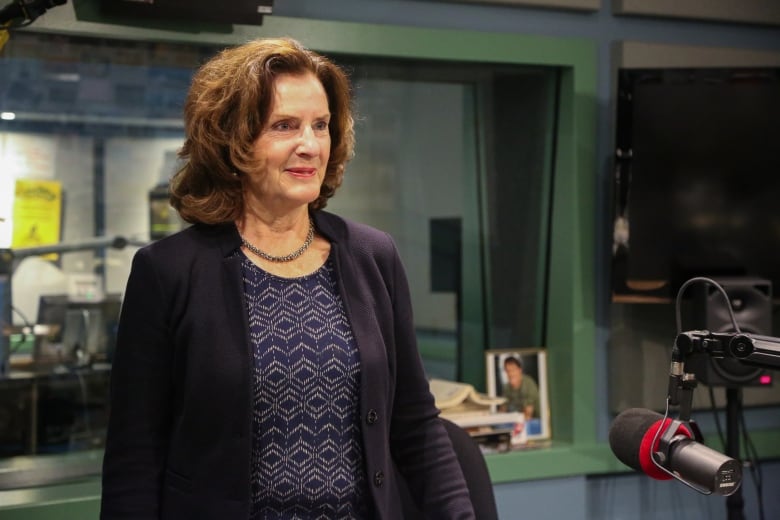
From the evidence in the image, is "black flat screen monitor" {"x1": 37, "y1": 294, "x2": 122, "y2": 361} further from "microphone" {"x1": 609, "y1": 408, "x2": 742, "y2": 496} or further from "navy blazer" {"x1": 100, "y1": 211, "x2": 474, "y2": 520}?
"microphone" {"x1": 609, "y1": 408, "x2": 742, "y2": 496}

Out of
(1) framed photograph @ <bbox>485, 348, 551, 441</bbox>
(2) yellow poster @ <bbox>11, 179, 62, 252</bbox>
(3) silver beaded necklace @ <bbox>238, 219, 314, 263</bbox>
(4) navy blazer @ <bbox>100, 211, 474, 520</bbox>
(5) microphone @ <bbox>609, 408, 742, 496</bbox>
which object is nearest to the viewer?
(5) microphone @ <bbox>609, 408, 742, 496</bbox>

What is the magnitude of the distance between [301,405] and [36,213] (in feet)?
5.88

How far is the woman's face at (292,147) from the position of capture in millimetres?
1719

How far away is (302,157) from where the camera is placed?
172 centimetres

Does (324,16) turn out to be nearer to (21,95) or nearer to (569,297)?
(21,95)

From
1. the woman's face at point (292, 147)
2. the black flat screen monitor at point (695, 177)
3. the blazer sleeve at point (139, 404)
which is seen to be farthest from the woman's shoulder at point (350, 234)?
the black flat screen monitor at point (695, 177)

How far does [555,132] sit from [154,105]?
1.33 meters

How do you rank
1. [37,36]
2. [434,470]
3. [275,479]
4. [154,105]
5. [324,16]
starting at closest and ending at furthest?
1. [275,479]
2. [434,470]
3. [37,36]
4. [324,16]
5. [154,105]

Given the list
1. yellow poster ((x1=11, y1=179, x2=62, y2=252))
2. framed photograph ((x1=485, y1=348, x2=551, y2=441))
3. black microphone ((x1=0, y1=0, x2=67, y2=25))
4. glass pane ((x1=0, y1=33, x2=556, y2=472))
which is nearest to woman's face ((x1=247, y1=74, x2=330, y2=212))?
black microphone ((x1=0, y1=0, x2=67, y2=25))

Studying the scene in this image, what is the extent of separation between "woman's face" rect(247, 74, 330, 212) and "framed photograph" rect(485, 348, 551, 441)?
5.70ft

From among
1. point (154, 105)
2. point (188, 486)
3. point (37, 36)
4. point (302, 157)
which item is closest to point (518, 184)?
point (154, 105)

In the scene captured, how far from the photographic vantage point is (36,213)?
10.3 feet

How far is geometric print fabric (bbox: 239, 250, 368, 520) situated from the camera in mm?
1655

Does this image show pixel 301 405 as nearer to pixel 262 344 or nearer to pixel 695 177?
pixel 262 344
